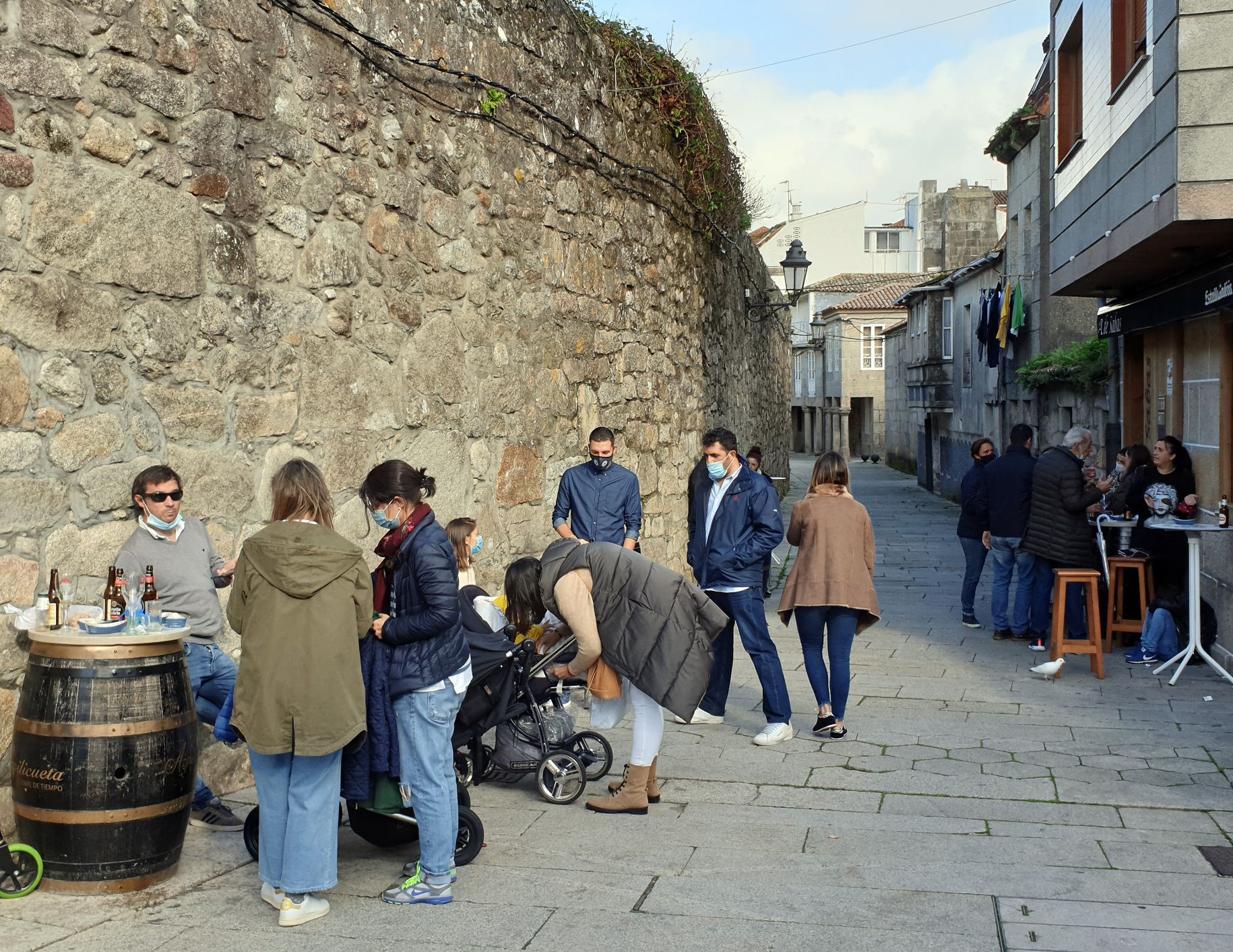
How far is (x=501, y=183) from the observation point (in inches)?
314

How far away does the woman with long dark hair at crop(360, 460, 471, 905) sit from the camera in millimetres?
4254

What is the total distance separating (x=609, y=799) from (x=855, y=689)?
10.4 feet

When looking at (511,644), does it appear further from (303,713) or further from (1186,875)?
(1186,875)

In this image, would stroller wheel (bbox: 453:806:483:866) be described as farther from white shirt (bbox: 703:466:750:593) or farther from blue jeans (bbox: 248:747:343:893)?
white shirt (bbox: 703:466:750:593)

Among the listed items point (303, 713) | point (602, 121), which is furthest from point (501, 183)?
point (303, 713)

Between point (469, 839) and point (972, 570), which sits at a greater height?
point (972, 570)

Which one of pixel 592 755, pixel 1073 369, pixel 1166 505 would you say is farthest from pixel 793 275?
pixel 592 755

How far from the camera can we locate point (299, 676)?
13.1 ft

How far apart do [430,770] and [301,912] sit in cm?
60

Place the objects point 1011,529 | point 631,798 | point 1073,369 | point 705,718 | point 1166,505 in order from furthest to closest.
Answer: point 1073,369 < point 1011,529 < point 1166,505 < point 705,718 < point 631,798

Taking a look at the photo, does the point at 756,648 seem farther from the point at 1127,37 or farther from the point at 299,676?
the point at 1127,37

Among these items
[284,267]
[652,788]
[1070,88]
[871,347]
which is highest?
[1070,88]

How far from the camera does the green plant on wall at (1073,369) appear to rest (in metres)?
15.3

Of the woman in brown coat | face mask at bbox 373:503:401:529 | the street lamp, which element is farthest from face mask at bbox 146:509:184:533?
the street lamp
